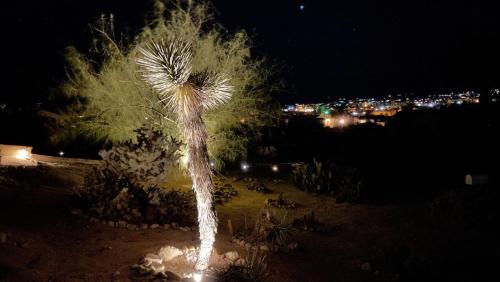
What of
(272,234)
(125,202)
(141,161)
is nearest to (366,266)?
(272,234)

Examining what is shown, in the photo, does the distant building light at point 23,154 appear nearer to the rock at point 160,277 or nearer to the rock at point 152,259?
the rock at point 152,259

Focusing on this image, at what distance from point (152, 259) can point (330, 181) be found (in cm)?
827

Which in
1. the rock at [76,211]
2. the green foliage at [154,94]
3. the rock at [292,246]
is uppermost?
the green foliage at [154,94]

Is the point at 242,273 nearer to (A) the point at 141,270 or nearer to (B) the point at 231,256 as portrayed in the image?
(B) the point at 231,256

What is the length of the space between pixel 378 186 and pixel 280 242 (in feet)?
24.3

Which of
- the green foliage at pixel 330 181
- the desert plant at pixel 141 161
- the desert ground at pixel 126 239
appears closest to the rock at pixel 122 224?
the desert ground at pixel 126 239

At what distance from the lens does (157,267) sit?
574cm

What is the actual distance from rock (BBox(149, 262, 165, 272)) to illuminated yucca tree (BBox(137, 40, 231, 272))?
44cm

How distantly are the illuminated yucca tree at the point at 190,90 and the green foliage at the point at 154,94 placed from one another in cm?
721

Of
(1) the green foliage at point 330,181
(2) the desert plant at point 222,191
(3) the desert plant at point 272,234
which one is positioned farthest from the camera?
(1) the green foliage at point 330,181

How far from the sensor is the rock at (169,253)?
6133mm

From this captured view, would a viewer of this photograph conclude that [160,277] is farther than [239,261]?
No

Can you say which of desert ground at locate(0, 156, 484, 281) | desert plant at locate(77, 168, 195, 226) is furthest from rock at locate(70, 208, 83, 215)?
desert plant at locate(77, 168, 195, 226)

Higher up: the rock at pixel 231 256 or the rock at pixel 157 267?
the rock at pixel 157 267
